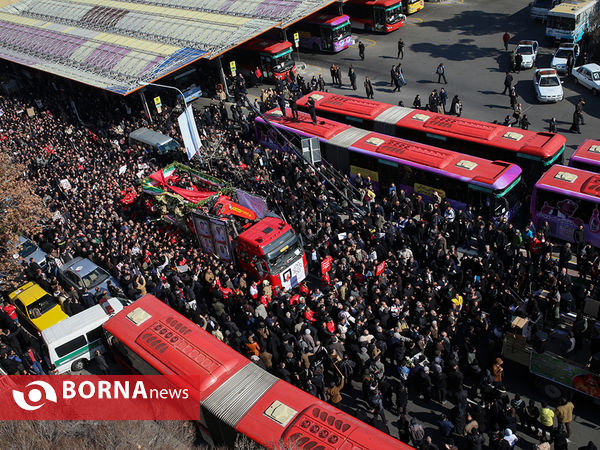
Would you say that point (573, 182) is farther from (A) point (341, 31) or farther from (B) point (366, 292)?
(A) point (341, 31)

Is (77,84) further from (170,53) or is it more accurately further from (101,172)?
(101,172)

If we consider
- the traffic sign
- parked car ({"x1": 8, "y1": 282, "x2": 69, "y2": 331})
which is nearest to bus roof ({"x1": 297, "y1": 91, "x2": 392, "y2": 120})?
the traffic sign

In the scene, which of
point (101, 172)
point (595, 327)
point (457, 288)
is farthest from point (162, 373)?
point (101, 172)

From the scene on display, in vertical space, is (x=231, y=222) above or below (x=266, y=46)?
A: below

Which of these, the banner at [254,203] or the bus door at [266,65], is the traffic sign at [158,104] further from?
the banner at [254,203]

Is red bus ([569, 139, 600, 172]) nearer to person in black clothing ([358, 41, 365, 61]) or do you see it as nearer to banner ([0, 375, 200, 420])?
banner ([0, 375, 200, 420])

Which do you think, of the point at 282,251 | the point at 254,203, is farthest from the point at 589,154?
the point at 254,203
